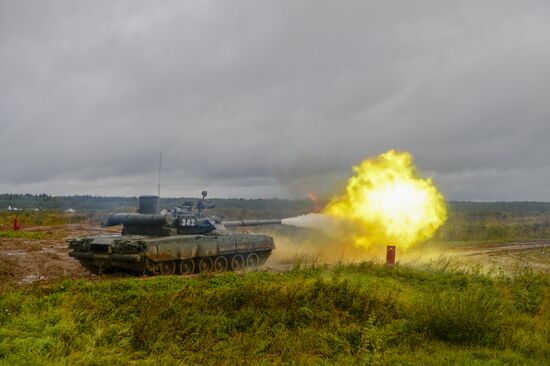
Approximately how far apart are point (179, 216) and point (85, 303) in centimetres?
892

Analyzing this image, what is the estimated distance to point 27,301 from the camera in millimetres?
11633

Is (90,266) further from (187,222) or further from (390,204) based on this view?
(390,204)

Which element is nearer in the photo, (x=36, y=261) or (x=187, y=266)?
(x=187, y=266)

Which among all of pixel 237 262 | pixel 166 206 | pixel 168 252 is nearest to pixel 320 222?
pixel 237 262

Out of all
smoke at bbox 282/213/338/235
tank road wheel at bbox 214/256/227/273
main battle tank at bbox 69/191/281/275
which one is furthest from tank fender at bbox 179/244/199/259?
smoke at bbox 282/213/338/235

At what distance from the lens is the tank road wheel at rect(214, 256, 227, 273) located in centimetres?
2142

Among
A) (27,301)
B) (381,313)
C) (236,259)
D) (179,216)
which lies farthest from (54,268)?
(381,313)

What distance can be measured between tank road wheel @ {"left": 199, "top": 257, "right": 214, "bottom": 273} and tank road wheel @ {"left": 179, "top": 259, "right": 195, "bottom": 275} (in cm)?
35

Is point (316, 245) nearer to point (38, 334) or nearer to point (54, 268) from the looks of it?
point (54, 268)

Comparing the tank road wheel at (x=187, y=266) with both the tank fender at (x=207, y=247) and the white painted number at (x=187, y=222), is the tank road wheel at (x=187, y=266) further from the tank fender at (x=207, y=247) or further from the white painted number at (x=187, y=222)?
the white painted number at (x=187, y=222)

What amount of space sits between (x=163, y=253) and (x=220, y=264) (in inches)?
144

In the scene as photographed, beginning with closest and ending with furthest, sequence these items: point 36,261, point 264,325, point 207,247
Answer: point 264,325 < point 207,247 < point 36,261

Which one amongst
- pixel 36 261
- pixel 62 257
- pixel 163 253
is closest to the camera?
pixel 163 253

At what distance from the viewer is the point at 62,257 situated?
84.2 feet
